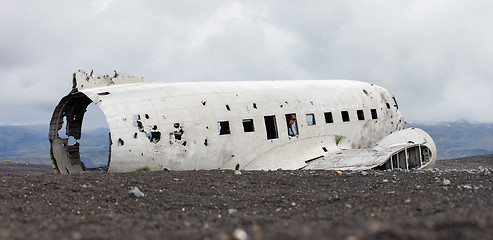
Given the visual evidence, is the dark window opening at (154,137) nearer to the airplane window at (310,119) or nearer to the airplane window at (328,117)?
the airplane window at (310,119)

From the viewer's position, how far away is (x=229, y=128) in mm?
14953

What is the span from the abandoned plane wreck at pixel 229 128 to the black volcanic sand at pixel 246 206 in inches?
59.1

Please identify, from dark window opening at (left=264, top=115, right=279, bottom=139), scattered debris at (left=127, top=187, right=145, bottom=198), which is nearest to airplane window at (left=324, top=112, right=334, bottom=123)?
dark window opening at (left=264, top=115, right=279, bottom=139)

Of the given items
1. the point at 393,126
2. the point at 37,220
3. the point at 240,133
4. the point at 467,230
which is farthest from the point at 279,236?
the point at 393,126

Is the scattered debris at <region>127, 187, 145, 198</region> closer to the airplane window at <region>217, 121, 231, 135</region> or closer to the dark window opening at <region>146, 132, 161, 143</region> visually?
the dark window opening at <region>146, 132, 161, 143</region>

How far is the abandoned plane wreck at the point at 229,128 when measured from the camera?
533 inches

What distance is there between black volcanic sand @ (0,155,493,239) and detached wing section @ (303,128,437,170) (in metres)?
2.57

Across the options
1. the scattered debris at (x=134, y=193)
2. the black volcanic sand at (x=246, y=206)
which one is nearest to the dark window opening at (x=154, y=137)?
the black volcanic sand at (x=246, y=206)

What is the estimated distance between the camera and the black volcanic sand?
427 cm

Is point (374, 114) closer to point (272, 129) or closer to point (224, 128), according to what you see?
point (272, 129)

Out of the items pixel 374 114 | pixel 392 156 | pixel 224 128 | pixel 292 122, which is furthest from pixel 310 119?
pixel 224 128

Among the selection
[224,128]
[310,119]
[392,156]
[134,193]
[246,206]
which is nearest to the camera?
[246,206]

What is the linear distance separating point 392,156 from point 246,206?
9.34 metres

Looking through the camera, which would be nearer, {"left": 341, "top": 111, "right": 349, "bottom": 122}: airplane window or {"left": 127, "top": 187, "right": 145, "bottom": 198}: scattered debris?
{"left": 127, "top": 187, "right": 145, "bottom": 198}: scattered debris
